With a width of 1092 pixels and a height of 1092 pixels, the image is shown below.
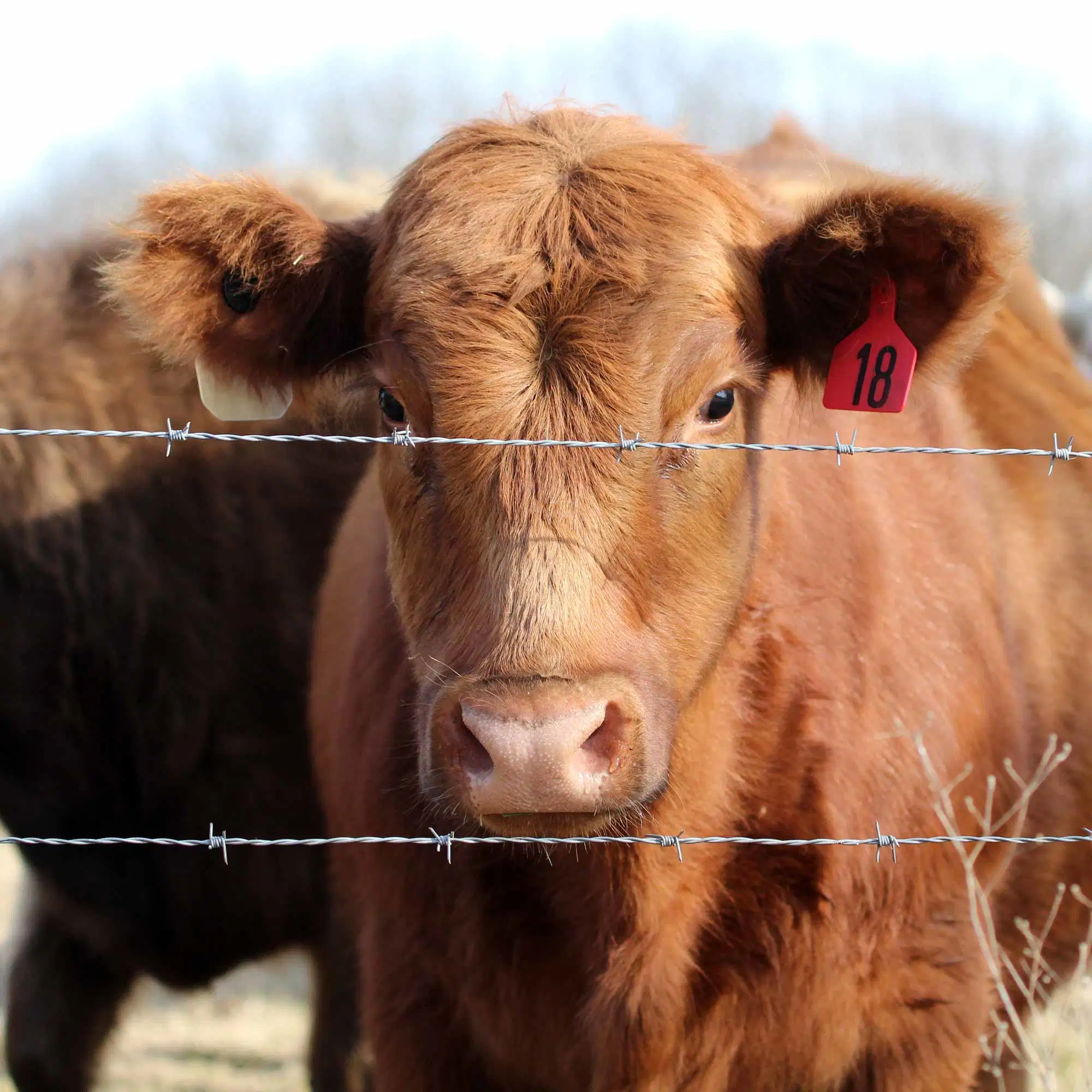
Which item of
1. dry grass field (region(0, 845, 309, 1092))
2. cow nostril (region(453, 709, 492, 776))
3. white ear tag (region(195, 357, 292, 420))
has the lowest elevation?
dry grass field (region(0, 845, 309, 1092))

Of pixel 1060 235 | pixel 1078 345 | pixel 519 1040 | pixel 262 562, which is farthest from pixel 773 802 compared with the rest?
pixel 1060 235

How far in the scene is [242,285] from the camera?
2855 mm

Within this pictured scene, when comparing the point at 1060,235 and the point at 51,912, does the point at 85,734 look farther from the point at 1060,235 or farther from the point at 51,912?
the point at 1060,235

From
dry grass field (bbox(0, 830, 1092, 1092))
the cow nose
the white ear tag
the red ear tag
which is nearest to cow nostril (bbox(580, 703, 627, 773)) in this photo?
the cow nose

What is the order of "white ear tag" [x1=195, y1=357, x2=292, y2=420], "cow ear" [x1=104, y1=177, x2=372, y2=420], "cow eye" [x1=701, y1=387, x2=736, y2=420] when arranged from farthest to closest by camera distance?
"white ear tag" [x1=195, y1=357, x2=292, y2=420]
"cow ear" [x1=104, y1=177, x2=372, y2=420]
"cow eye" [x1=701, y1=387, x2=736, y2=420]

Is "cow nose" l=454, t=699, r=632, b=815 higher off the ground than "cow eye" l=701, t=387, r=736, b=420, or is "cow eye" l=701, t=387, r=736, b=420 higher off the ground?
"cow eye" l=701, t=387, r=736, b=420

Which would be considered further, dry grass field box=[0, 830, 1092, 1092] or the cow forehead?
dry grass field box=[0, 830, 1092, 1092]

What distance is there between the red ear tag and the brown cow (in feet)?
0.13

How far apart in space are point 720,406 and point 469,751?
2.77 ft

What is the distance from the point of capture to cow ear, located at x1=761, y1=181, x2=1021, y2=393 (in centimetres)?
247

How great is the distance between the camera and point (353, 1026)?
5.05 meters

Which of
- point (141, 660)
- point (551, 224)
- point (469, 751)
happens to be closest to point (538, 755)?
point (469, 751)

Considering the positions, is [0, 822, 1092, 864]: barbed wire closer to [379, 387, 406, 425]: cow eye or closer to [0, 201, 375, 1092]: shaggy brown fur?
[379, 387, 406, 425]: cow eye

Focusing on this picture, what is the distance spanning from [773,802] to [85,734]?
2435 millimetres
